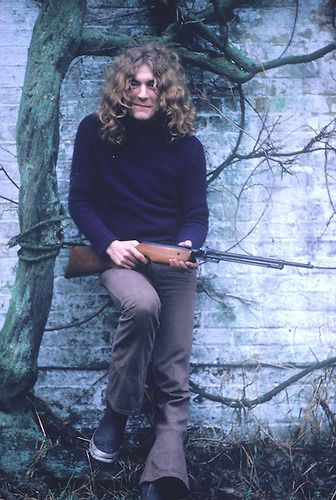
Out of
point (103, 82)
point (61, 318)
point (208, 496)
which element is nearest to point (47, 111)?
point (103, 82)

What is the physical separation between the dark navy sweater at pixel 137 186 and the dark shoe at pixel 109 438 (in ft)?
2.62

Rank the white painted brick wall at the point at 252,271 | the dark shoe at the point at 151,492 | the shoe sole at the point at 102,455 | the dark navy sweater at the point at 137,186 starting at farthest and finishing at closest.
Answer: the white painted brick wall at the point at 252,271 → the dark navy sweater at the point at 137,186 → the shoe sole at the point at 102,455 → the dark shoe at the point at 151,492

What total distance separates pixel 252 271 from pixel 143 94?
43.5 inches

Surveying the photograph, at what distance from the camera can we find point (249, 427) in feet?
11.2

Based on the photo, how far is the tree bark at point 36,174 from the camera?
306 cm

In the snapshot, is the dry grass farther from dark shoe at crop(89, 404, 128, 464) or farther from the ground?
dark shoe at crop(89, 404, 128, 464)

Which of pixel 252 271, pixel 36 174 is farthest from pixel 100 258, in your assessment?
pixel 252 271

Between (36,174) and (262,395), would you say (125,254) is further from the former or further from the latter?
(262,395)

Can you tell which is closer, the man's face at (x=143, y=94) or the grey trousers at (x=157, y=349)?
the grey trousers at (x=157, y=349)

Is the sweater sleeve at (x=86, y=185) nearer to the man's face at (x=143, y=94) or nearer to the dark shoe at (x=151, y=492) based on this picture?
the man's face at (x=143, y=94)

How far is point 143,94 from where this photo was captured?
300 centimetres

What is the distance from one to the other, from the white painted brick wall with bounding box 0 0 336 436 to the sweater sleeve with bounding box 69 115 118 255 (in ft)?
1.11

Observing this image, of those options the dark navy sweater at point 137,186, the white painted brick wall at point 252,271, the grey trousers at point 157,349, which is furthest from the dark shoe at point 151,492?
the dark navy sweater at point 137,186

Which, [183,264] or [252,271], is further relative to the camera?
[252,271]
